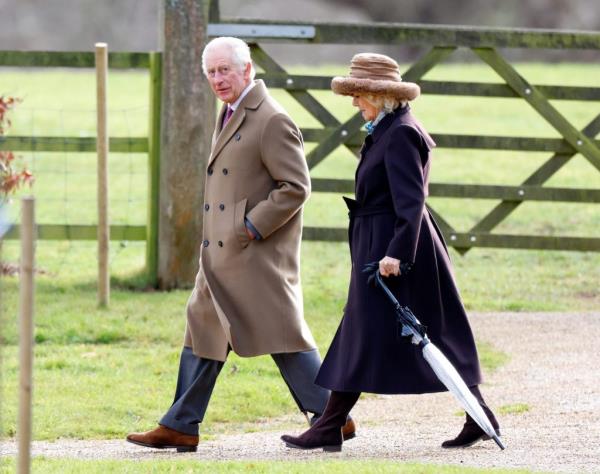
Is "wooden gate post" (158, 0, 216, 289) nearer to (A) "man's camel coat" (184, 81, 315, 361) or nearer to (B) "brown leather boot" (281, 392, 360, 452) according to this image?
(A) "man's camel coat" (184, 81, 315, 361)

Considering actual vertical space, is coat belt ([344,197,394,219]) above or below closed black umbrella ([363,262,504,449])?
above

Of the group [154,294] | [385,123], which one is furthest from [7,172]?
[385,123]

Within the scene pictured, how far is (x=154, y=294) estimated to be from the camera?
10.8 meters

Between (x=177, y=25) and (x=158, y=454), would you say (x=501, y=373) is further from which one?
(x=177, y=25)

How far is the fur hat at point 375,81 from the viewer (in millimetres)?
6367

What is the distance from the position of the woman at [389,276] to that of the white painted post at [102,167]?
383 centimetres

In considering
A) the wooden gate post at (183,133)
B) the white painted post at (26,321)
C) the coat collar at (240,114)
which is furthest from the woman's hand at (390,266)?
the wooden gate post at (183,133)

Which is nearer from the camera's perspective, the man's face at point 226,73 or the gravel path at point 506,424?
the gravel path at point 506,424

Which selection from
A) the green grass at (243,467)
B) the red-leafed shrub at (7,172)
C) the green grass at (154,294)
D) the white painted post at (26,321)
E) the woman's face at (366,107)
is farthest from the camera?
the red-leafed shrub at (7,172)

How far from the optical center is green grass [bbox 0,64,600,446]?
8.05 m

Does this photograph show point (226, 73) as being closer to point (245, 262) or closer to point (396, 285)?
point (245, 262)

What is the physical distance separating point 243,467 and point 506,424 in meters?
1.98

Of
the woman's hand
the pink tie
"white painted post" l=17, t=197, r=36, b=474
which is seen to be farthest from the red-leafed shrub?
"white painted post" l=17, t=197, r=36, b=474

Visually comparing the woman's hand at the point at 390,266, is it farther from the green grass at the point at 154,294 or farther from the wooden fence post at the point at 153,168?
the wooden fence post at the point at 153,168
